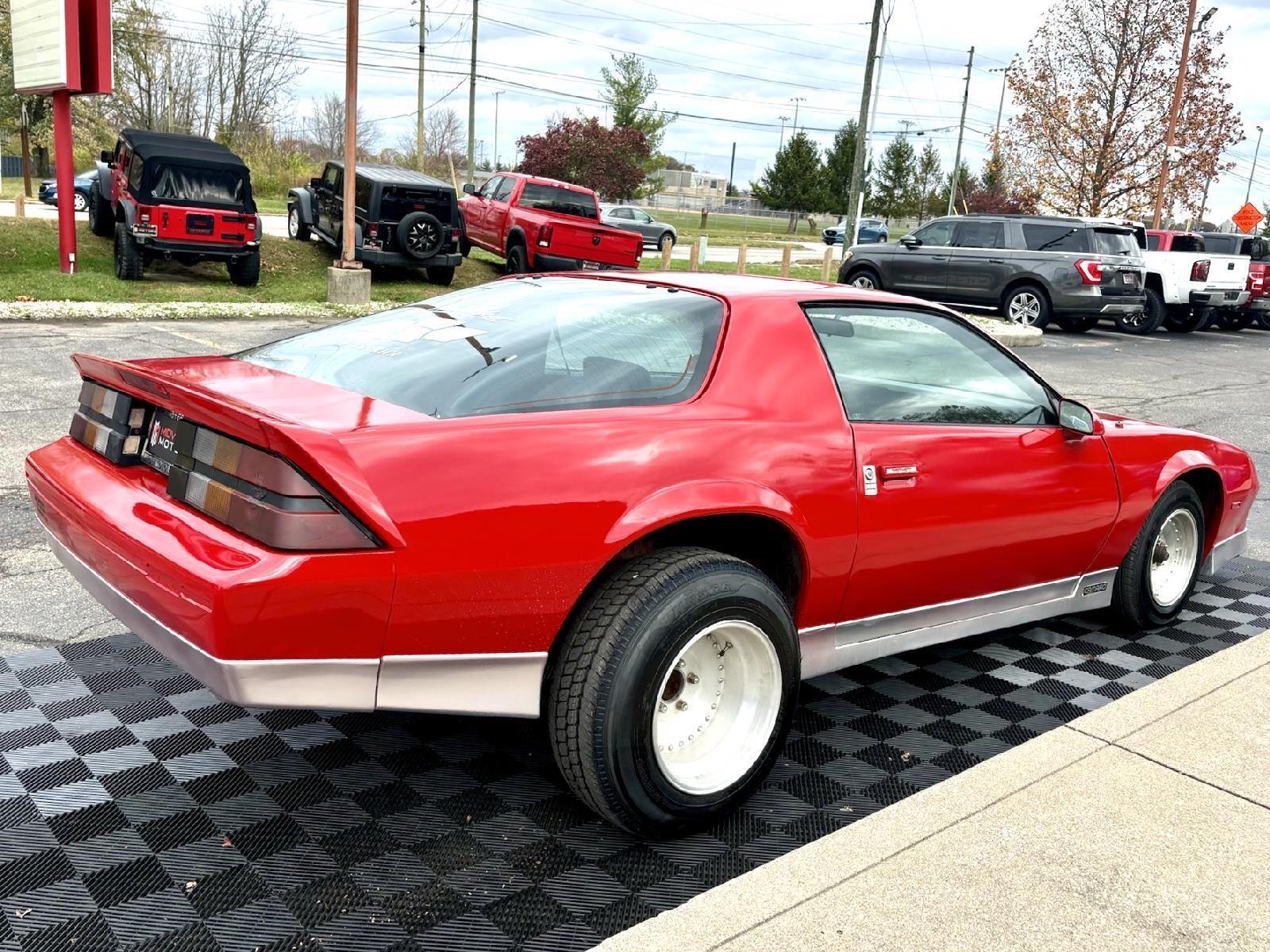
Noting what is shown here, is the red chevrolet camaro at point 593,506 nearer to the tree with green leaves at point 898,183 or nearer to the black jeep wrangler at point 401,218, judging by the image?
the black jeep wrangler at point 401,218

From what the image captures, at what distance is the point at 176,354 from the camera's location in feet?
34.8

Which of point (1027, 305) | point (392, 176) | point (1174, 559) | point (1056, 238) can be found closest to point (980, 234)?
point (1056, 238)

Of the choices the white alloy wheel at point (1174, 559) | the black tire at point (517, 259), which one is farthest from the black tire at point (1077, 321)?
the white alloy wheel at point (1174, 559)

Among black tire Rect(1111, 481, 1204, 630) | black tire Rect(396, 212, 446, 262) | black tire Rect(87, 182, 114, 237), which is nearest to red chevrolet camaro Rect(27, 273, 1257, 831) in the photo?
black tire Rect(1111, 481, 1204, 630)

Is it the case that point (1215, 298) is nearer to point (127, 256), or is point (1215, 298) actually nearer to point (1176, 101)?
point (1176, 101)

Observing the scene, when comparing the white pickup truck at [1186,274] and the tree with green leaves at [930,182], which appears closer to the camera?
the white pickup truck at [1186,274]

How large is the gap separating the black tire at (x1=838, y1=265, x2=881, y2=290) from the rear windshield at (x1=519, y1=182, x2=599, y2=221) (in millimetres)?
4603

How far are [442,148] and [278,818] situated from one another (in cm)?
8114

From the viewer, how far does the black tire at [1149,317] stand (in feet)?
67.9

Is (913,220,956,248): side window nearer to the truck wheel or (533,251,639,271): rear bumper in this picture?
(533,251,639,271): rear bumper

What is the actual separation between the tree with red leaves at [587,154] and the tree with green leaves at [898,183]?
3007cm

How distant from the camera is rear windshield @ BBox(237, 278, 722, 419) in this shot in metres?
2.96

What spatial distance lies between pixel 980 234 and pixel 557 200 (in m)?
7.24

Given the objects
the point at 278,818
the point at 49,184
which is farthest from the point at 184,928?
the point at 49,184
